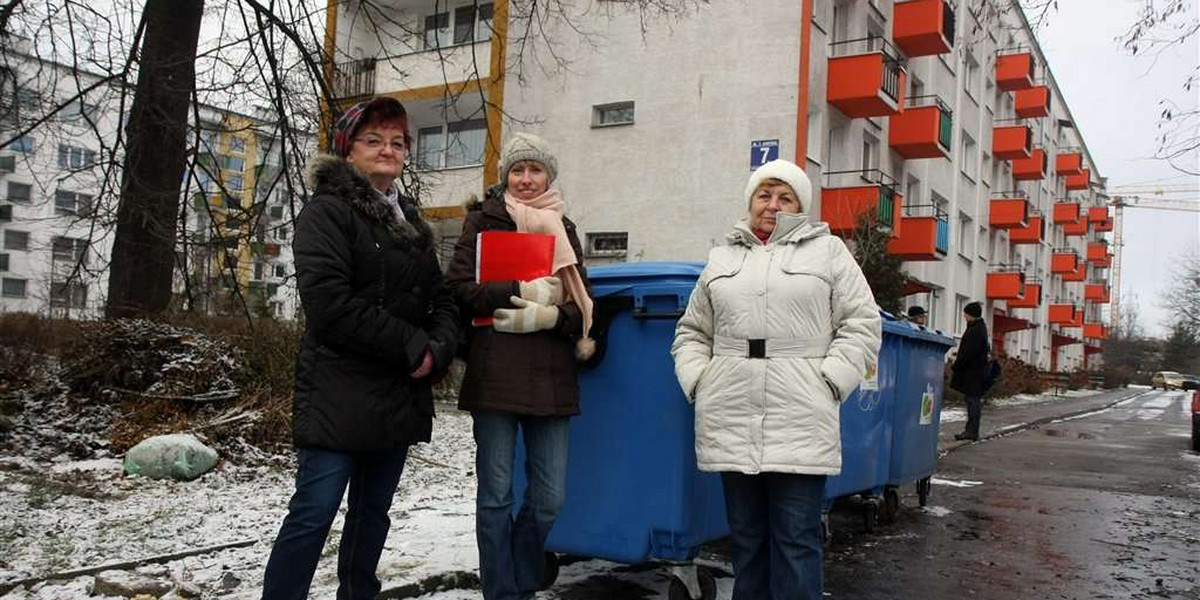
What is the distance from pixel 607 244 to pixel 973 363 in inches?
336

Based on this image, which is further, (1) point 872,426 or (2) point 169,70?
(2) point 169,70

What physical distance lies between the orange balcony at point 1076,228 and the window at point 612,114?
38997mm

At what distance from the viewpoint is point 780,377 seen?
321 cm

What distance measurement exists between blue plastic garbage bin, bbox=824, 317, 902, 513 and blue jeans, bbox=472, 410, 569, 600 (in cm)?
168

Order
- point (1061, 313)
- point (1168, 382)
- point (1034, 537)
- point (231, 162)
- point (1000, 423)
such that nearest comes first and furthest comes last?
point (1034, 537) < point (231, 162) < point (1000, 423) < point (1061, 313) < point (1168, 382)

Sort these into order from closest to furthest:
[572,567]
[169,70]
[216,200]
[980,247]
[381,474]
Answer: [381,474]
[572,567]
[169,70]
[216,200]
[980,247]

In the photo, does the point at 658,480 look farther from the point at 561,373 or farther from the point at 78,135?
the point at 78,135

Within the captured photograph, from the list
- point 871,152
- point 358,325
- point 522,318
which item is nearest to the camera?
point 358,325

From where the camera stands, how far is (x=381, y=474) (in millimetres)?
3131

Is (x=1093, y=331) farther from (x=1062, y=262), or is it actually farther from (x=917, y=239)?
(x=917, y=239)

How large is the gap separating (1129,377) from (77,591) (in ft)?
222

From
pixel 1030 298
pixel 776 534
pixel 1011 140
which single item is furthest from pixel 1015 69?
pixel 776 534

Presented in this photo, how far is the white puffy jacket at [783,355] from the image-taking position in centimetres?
317

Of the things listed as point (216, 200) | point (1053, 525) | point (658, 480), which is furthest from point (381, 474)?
point (216, 200)
